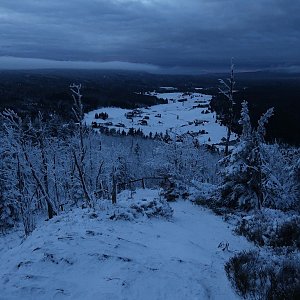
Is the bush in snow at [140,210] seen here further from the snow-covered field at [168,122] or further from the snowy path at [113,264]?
the snow-covered field at [168,122]

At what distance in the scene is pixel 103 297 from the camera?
21.9 ft

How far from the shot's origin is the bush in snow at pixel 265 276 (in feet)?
20.8

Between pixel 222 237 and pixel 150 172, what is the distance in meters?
55.6

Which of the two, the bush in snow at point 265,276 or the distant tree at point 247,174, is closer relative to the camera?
the bush in snow at point 265,276

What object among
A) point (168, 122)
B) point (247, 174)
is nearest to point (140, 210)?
point (247, 174)

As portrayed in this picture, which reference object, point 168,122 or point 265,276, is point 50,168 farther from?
point 168,122

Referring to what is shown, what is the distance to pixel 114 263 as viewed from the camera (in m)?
7.95

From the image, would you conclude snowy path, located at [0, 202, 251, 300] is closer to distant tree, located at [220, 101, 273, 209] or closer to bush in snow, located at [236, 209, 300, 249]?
bush in snow, located at [236, 209, 300, 249]

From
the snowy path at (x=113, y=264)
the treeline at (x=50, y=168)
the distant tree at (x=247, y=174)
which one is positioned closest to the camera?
the snowy path at (x=113, y=264)

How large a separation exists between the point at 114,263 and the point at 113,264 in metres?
0.04

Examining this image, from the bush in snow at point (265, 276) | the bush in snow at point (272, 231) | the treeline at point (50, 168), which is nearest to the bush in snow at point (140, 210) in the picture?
the treeline at point (50, 168)

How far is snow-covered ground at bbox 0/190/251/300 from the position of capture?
6938 millimetres

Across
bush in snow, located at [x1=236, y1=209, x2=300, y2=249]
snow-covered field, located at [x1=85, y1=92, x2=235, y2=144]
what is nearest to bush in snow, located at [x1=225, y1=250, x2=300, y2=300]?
bush in snow, located at [x1=236, y1=209, x2=300, y2=249]

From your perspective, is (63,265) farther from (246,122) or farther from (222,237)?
(246,122)
